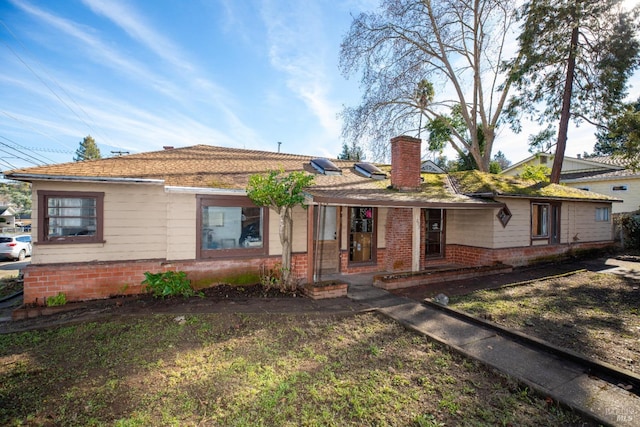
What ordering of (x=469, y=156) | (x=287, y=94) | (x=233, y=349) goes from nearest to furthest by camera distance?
(x=233, y=349)
(x=287, y=94)
(x=469, y=156)

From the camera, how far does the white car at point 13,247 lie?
15.5m

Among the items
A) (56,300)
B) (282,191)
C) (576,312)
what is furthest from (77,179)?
(576,312)

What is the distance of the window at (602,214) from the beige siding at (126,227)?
1822cm

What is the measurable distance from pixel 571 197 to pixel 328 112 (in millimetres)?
12400

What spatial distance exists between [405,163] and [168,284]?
761 cm

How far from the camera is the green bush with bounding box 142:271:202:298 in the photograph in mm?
6402

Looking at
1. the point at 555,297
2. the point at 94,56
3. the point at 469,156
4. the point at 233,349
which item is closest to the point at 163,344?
the point at 233,349

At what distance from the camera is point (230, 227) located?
7.46 m

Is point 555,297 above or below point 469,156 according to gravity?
below

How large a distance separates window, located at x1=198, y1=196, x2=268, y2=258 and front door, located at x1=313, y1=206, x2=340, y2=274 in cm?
170

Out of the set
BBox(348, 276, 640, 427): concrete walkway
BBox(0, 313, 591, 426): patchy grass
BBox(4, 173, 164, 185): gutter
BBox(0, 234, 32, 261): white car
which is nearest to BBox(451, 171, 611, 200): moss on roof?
BBox(348, 276, 640, 427): concrete walkway

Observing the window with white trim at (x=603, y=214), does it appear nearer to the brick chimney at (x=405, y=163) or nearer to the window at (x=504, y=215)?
the window at (x=504, y=215)

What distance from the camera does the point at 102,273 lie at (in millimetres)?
6344

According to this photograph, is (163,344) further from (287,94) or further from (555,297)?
(287,94)
